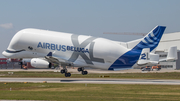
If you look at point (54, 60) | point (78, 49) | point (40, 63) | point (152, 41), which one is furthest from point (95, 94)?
point (40, 63)

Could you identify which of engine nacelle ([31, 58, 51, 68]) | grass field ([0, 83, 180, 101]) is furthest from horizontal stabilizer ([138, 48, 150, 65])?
engine nacelle ([31, 58, 51, 68])

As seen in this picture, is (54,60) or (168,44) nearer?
(54,60)

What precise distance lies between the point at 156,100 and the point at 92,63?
85.8 ft

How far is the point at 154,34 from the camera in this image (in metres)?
48.2

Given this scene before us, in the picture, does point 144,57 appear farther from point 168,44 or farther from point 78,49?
point 168,44

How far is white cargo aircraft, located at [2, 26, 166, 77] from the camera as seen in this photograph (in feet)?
158

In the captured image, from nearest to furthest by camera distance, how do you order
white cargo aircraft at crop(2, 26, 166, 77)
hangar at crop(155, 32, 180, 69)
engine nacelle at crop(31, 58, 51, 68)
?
white cargo aircraft at crop(2, 26, 166, 77)
engine nacelle at crop(31, 58, 51, 68)
hangar at crop(155, 32, 180, 69)

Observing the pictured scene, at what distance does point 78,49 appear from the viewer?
5072 centimetres

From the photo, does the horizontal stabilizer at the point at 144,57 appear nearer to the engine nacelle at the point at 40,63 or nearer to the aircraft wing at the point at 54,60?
the aircraft wing at the point at 54,60

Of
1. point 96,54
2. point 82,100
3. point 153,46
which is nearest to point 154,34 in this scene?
point 153,46

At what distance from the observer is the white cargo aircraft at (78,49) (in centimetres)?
4825

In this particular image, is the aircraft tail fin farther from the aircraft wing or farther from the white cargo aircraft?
the aircraft wing

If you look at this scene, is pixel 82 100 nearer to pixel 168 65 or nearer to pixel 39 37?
pixel 39 37

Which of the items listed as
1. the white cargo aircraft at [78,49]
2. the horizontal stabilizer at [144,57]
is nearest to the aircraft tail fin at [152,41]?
the white cargo aircraft at [78,49]
